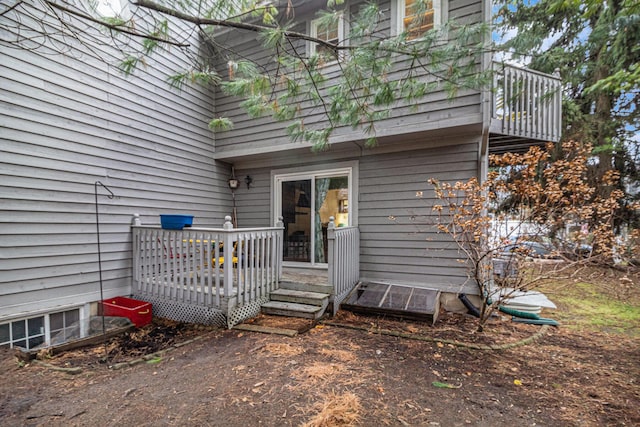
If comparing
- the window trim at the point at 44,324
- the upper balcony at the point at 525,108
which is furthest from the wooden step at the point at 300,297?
the upper balcony at the point at 525,108

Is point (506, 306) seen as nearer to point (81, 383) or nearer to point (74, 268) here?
point (81, 383)

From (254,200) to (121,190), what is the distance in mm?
2529

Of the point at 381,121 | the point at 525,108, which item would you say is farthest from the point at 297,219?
the point at 525,108

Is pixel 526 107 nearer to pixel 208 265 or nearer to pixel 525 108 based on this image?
pixel 525 108

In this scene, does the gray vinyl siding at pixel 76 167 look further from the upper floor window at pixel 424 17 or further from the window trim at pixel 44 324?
the upper floor window at pixel 424 17

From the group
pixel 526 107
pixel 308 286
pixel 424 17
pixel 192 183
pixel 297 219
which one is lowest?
pixel 308 286

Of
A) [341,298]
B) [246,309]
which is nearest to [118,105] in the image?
[246,309]

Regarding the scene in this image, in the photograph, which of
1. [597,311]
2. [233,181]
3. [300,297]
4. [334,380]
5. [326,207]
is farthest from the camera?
[233,181]

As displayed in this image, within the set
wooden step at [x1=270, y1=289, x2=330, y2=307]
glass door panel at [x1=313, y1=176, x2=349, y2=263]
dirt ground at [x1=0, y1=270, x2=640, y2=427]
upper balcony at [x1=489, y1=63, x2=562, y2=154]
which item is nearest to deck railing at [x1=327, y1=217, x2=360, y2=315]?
wooden step at [x1=270, y1=289, x2=330, y2=307]

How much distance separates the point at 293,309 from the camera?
4004 mm

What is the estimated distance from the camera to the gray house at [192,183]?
3432 millimetres

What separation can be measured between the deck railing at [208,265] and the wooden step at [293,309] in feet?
0.59

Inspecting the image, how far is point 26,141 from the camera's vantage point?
340cm

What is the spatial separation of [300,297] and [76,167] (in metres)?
3.63
